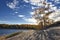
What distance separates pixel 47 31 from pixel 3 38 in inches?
28.7

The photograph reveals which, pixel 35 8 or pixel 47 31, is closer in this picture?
pixel 47 31

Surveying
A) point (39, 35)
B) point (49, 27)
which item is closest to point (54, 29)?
point (49, 27)

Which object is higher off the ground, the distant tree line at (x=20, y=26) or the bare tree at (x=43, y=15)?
the bare tree at (x=43, y=15)

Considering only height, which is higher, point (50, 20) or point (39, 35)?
point (50, 20)

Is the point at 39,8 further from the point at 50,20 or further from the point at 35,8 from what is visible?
the point at 50,20

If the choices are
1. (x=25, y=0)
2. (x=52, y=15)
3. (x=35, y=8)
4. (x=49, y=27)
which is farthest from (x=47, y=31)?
(x=25, y=0)

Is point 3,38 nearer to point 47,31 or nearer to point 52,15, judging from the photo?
point 47,31

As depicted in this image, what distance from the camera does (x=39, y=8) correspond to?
2311 millimetres

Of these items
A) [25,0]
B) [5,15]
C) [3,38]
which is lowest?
[3,38]

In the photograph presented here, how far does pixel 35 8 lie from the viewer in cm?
232

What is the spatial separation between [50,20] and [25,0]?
22.4 inches

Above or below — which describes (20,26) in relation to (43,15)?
below

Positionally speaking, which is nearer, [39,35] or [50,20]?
[39,35]

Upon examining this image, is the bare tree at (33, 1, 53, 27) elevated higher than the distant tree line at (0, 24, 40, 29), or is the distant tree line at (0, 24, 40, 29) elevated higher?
the bare tree at (33, 1, 53, 27)
